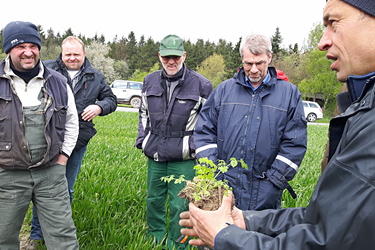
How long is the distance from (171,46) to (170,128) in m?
1.04

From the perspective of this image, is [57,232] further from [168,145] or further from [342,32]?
[342,32]

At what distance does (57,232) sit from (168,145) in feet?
4.92

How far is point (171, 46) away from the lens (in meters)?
3.75

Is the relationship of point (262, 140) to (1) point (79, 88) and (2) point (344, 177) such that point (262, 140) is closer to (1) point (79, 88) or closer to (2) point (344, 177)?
(2) point (344, 177)

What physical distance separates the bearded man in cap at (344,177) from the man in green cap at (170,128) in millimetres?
2066

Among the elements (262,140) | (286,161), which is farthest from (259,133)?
(286,161)

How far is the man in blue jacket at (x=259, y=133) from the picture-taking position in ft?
9.16

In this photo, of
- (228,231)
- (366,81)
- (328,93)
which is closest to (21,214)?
(228,231)

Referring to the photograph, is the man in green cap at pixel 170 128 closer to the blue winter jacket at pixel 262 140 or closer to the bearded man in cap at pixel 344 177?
the blue winter jacket at pixel 262 140

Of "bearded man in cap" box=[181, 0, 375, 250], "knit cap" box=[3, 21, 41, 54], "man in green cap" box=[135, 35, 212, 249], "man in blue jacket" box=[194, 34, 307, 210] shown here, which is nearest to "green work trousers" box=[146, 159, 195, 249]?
"man in green cap" box=[135, 35, 212, 249]

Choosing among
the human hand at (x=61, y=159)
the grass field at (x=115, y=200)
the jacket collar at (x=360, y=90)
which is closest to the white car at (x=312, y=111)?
the grass field at (x=115, y=200)

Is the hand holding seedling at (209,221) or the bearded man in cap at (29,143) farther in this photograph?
the bearded man in cap at (29,143)

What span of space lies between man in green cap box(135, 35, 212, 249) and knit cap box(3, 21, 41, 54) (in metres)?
1.49

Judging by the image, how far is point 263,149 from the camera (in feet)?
9.21
